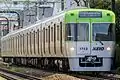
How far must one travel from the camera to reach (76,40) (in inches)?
854

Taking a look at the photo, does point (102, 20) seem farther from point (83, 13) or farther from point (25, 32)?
point (25, 32)

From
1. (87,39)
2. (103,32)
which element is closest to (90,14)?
(103,32)

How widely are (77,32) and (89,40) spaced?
661 mm

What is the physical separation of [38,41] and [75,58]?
941cm

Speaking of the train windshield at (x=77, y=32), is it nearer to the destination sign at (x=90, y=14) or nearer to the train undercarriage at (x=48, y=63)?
the destination sign at (x=90, y=14)

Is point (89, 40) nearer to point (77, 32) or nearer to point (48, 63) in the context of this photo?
point (77, 32)

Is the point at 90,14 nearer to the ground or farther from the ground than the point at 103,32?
farther from the ground

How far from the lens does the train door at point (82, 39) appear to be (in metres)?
21.6

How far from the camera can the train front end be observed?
21625mm

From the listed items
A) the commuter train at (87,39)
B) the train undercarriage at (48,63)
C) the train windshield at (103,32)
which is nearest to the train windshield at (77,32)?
the commuter train at (87,39)

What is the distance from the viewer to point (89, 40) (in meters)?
21.7

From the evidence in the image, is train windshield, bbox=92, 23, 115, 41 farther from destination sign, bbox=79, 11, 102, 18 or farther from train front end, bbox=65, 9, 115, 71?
destination sign, bbox=79, 11, 102, 18

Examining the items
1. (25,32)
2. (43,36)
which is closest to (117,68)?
(43,36)

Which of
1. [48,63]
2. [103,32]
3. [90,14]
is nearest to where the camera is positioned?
[103,32]
